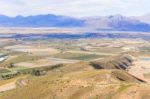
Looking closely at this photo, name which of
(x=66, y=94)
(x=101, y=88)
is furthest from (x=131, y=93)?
(x=66, y=94)

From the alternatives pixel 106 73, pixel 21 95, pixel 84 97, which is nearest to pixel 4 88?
pixel 21 95

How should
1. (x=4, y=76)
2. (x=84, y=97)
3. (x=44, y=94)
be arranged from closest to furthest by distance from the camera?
1. (x=84, y=97)
2. (x=44, y=94)
3. (x=4, y=76)

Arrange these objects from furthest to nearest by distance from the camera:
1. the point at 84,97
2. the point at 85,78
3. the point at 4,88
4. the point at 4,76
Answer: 1. the point at 4,76
2. the point at 4,88
3. the point at 85,78
4. the point at 84,97

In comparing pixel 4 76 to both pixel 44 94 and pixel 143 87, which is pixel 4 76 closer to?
pixel 44 94

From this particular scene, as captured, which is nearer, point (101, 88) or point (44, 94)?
point (101, 88)

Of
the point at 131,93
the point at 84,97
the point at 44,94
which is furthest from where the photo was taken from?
the point at 44,94

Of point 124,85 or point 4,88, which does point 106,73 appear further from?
point 4,88

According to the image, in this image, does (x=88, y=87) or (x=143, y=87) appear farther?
(x=88, y=87)

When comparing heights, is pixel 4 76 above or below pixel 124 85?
below

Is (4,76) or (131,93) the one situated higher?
(131,93)
